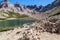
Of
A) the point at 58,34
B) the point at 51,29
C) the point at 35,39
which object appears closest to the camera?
the point at 35,39

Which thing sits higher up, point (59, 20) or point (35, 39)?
point (59, 20)

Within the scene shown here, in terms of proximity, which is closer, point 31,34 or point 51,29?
point 31,34

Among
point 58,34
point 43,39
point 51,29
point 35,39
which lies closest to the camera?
point 35,39

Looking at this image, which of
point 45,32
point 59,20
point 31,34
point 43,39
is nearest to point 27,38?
point 31,34

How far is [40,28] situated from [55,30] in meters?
2.46

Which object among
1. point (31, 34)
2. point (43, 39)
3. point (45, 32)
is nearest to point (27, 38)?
point (31, 34)

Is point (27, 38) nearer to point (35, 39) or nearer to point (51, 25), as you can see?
point (35, 39)

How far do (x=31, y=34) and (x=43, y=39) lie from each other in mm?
1829

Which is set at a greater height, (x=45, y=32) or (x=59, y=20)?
(x=59, y=20)

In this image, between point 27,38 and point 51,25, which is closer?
point 27,38

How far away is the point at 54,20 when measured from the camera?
78.4 ft

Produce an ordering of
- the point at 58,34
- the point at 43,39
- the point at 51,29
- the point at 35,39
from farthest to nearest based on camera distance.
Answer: the point at 51,29 → the point at 58,34 → the point at 43,39 → the point at 35,39

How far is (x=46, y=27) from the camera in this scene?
2352cm

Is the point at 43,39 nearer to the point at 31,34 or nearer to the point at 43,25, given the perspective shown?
the point at 31,34
